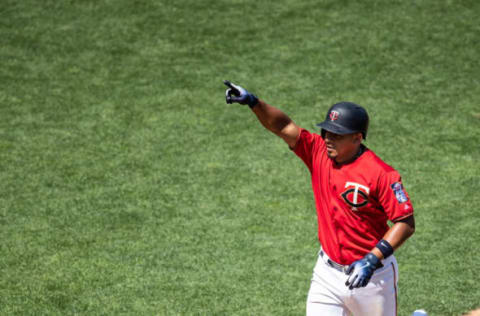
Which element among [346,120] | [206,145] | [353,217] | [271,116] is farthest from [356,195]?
[206,145]

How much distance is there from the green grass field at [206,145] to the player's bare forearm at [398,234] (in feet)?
6.74

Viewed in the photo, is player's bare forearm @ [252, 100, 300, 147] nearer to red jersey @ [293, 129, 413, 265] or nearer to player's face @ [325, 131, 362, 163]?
red jersey @ [293, 129, 413, 265]

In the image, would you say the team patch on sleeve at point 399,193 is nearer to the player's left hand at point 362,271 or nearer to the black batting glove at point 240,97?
the player's left hand at point 362,271

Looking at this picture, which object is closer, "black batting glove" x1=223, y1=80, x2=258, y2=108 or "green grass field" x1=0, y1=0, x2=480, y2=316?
"black batting glove" x1=223, y1=80, x2=258, y2=108

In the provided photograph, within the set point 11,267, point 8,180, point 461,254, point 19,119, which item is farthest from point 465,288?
point 19,119

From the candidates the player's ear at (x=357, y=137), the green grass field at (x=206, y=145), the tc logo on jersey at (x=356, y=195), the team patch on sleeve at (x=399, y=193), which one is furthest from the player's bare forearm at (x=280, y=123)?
the green grass field at (x=206, y=145)

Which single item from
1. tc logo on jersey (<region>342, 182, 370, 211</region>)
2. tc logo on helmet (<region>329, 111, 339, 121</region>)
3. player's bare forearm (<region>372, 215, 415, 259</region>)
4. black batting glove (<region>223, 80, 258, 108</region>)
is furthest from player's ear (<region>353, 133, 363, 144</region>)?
black batting glove (<region>223, 80, 258, 108</region>)

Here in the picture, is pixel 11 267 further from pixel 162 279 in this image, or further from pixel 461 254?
pixel 461 254

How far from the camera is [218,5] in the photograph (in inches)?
468

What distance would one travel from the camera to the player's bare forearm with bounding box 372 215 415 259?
3.75 metres

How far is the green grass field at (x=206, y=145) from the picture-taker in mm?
6035

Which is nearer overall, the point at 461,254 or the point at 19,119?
the point at 461,254

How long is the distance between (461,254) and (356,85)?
12.9 ft

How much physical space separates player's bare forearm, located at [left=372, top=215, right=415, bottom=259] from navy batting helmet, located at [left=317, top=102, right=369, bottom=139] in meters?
0.56
